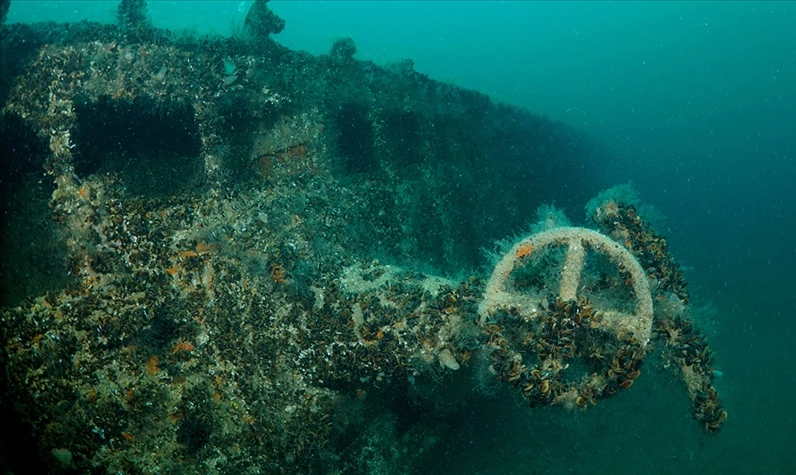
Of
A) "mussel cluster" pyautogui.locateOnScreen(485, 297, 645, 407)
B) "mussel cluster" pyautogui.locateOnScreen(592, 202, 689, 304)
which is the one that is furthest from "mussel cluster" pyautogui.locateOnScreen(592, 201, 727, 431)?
"mussel cluster" pyautogui.locateOnScreen(485, 297, 645, 407)

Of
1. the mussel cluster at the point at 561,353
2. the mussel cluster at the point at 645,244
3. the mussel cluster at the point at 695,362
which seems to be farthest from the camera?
the mussel cluster at the point at 645,244

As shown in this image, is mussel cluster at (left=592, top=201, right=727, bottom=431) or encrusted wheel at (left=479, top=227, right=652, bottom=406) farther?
mussel cluster at (left=592, top=201, right=727, bottom=431)

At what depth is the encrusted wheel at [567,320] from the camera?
4.48 meters

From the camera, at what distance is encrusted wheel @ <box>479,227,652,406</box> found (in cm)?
448

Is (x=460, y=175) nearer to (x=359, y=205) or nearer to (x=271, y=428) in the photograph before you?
(x=359, y=205)

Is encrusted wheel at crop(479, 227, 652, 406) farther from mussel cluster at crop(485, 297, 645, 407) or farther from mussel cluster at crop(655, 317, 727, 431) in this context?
mussel cluster at crop(655, 317, 727, 431)

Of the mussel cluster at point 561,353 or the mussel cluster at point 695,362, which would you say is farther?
the mussel cluster at point 695,362

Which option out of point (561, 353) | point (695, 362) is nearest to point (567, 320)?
point (561, 353)

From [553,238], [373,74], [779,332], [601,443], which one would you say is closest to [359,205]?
[373,74]

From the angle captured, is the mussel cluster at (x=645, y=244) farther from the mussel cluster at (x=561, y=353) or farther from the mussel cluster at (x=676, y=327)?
the mussel cluster at (x=561, y=353)

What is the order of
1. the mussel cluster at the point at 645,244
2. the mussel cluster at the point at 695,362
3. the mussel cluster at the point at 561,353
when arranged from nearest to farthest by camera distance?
1. the mussel cluster at the point at 561,353
2. the mussel cluster at the point at 695,362
3. the mussel cluster at the point at 645,244

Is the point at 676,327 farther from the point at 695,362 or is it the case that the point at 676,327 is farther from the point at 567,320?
the point at 567,320

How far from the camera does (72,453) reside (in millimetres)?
4770

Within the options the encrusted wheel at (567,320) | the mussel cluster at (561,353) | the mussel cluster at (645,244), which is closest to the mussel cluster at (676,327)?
the mussel cluster at (645,244)
